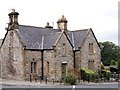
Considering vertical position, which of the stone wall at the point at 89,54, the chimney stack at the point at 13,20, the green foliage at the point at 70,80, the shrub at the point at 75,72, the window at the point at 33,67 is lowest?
the green foliage at the point at 70,80

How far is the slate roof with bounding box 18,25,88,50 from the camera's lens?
38094 millimetres

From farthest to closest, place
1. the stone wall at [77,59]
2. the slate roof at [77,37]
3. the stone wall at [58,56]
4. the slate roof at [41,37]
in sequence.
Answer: the slate roof at [77,37] → the stone wall at [77,59] → the slate roof at [41,37] → the stone wall at [58,56]

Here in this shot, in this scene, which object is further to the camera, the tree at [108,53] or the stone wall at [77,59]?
the tree at [108,53]

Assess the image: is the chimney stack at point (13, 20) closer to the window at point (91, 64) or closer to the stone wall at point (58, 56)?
the stone wall at point (58, 56)

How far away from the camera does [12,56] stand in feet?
129

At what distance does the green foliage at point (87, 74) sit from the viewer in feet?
128

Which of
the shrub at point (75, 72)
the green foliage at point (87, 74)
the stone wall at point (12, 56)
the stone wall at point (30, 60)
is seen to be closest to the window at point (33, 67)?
the stone wall at point (30, 60)

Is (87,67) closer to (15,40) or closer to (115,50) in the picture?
(15,40)

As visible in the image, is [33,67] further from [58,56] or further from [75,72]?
[75,72]

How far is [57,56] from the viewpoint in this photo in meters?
37.4

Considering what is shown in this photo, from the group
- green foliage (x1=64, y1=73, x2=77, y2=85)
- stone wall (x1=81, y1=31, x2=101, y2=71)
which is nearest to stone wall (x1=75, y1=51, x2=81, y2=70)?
stone wall (x1=81, y1=31, x2=101, y2=71)

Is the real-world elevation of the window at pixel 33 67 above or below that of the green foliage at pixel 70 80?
above

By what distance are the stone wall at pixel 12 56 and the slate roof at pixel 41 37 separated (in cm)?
117

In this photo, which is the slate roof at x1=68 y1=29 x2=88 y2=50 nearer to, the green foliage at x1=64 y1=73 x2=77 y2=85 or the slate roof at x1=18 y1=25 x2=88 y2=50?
the slate roof at x1=18 y1=25 x2=88 y2=50
